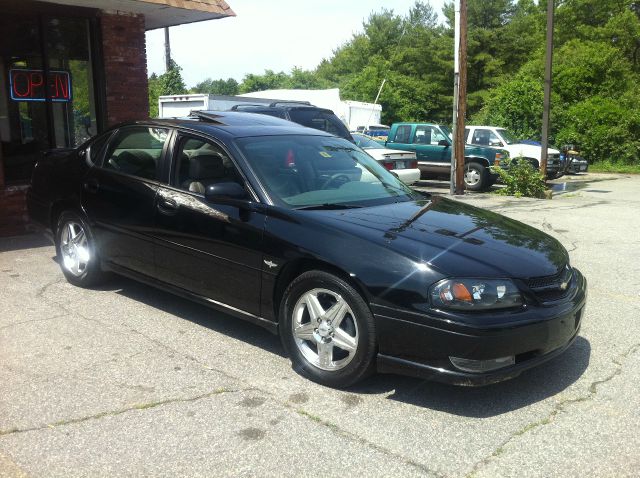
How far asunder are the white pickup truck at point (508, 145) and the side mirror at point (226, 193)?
47.7 ft

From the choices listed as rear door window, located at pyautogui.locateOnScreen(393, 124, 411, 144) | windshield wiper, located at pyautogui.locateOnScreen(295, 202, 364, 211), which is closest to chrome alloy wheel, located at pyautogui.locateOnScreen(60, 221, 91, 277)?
windshield wiper, located at pyautogui.locateOnScreen(295, 202, 364, 211)

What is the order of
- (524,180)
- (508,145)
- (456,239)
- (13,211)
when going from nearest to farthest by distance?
(456,239) < (13,211) < (524,180) < (508,145)

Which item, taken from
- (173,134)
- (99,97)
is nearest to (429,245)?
(173,134)

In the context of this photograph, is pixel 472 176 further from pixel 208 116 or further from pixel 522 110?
pixel 208 116

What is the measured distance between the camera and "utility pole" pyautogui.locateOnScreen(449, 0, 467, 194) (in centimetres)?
1510

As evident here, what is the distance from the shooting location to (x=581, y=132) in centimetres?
2659

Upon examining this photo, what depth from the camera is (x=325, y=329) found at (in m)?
3.89

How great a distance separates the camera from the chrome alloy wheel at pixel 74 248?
229 inches

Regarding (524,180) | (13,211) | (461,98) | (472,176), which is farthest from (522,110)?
(13,211)

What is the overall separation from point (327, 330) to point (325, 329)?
2 cm

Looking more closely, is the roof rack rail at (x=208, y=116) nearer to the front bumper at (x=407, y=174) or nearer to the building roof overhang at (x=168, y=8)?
the building roof overhang at (x=168, y=8)

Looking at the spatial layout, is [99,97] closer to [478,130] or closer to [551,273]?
[551,273]

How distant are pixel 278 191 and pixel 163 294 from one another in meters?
2.01

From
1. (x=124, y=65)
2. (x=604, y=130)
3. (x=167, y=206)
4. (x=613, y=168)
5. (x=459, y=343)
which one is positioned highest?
(x=124, y=65)
